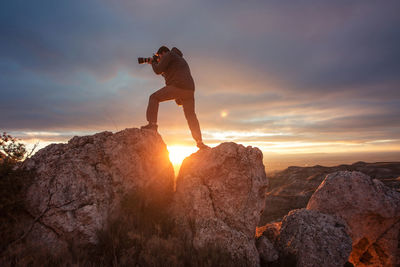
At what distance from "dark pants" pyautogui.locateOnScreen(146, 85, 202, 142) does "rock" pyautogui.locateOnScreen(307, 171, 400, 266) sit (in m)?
6.41

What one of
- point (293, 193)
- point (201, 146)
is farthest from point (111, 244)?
point (293, 193)

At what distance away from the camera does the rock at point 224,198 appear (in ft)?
18.1

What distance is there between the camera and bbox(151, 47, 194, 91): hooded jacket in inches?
290

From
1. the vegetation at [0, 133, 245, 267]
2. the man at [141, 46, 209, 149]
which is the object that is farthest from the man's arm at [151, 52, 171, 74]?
the vegetation at [0, 133, 245, 267]

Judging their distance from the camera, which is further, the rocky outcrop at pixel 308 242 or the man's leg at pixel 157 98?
the man's leg at pixel 157 98

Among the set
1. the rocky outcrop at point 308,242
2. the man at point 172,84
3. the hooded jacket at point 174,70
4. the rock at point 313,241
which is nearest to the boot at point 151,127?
the man at point 172,84

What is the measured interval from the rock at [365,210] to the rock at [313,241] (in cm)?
154

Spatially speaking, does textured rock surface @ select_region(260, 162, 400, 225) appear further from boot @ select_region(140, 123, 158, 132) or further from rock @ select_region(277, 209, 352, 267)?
boot @ select_region(140, 123, 158, 132)

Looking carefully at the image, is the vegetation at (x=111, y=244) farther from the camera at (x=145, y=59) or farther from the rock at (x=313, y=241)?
the camera at (x=145, y=59)

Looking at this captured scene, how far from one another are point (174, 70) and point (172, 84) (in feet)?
1.70

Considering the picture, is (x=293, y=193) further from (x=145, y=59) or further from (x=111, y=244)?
(x=111, y=244)

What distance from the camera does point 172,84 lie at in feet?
24.6

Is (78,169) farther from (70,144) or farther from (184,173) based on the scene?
(184,173)

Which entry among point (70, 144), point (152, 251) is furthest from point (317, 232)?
point (70, 144)
